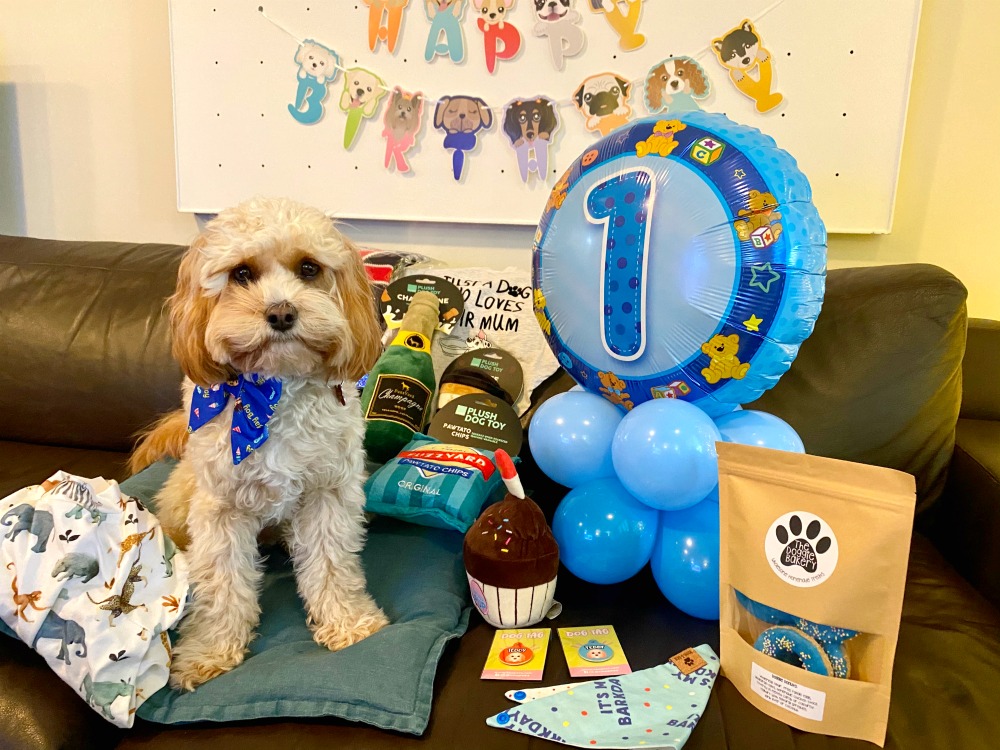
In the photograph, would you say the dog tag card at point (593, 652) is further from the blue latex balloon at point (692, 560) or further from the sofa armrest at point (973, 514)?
the sofa armrest at point (973, 514)

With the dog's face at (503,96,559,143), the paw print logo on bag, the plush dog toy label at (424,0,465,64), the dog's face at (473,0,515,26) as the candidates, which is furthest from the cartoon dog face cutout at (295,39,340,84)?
the paw print logo on bag

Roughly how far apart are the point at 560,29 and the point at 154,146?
1.54 metres

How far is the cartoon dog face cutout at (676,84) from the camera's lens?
1.98 metres

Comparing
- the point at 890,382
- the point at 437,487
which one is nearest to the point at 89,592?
the point at 437,487

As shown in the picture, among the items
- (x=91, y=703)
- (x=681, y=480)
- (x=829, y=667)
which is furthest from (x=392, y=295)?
(x=829, y=667)

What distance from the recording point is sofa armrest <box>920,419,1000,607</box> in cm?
133

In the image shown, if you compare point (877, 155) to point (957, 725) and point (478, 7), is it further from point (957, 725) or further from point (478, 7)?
point (957, 725)

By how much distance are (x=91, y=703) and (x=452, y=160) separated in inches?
69.1

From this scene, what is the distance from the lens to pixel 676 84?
1999 mm

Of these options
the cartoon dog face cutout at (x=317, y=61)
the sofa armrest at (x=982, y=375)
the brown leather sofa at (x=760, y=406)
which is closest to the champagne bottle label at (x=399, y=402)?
the brown leather sofa at (x=760, y=406)

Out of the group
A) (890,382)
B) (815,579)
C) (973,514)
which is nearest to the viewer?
(815,579)

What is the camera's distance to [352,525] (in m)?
1.29

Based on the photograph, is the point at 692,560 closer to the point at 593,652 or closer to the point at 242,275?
the point at 593,652

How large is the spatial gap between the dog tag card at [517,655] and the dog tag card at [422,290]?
38.0 inches
